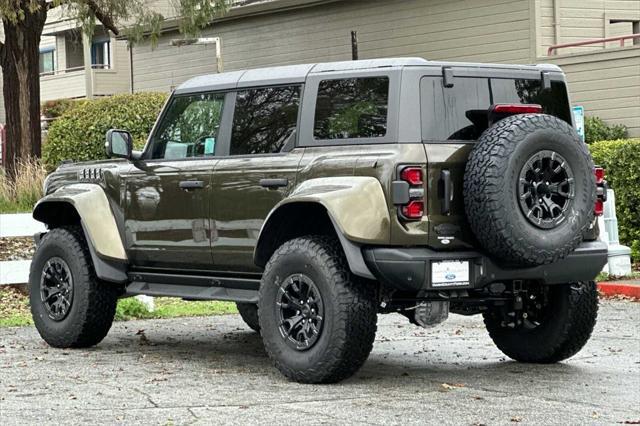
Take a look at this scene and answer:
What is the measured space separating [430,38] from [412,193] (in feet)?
67.4

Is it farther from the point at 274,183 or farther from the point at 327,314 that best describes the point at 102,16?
the point at 327,314

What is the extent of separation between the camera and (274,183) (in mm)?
9141

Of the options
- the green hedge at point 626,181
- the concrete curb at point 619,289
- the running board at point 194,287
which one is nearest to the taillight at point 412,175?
the running board at point 194,287

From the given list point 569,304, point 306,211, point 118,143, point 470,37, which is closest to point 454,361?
point 569,304

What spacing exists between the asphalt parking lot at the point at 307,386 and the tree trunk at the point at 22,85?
11.0 metres

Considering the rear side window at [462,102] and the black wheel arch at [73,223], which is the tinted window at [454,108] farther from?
the black wheel arch at [73,223]

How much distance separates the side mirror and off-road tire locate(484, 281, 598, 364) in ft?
9.82

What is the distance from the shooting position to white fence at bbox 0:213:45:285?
44.0 ft

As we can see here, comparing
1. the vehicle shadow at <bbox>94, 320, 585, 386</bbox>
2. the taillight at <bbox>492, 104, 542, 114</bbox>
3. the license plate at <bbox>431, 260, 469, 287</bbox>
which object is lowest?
the vehicle shadow at <bbox>94, 320, 585, 386</bbox>

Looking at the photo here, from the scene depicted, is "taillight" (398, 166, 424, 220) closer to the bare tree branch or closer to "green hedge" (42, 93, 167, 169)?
"green hedge" (42, 93, 167, 169)

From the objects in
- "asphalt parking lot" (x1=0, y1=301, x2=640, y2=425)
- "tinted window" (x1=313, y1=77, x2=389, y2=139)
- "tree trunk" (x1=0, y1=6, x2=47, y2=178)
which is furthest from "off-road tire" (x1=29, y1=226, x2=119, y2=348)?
"tree trunk" (x1=0, y1=6, x2=47, y2=178)

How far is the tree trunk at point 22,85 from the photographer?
2242cm

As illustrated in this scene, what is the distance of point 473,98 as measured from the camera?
892 centimetres

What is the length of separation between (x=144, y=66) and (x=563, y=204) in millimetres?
29671
